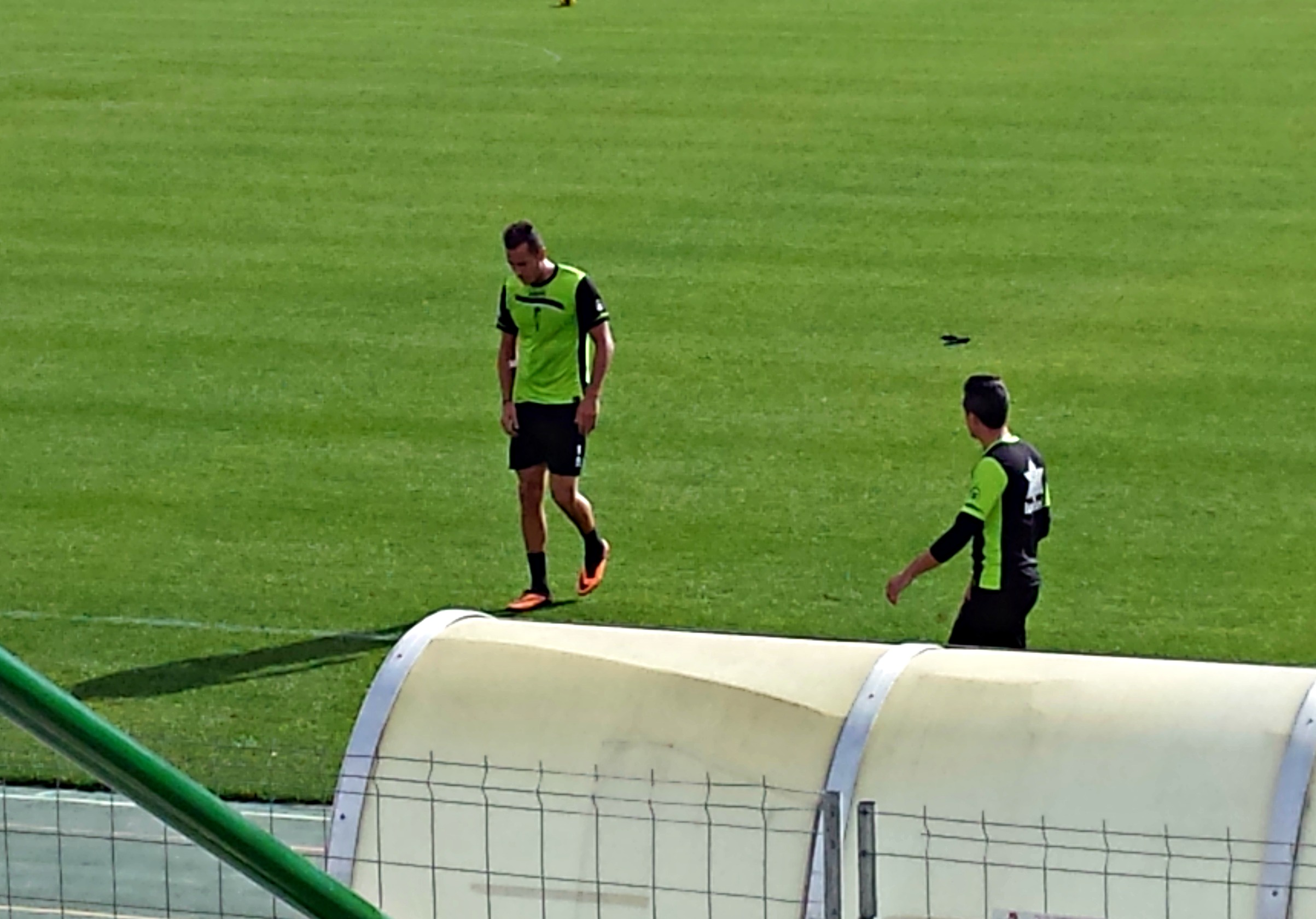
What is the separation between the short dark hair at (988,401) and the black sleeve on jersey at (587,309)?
9.28ft

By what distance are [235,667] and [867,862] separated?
241 inches

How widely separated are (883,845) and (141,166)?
1855 cm

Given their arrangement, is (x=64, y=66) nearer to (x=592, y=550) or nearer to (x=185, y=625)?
(x=185, y=625)

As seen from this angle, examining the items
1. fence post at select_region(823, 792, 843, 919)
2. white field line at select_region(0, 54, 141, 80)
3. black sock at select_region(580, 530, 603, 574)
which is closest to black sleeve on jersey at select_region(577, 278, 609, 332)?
black sock at select_region(580, 530, 603, 574)

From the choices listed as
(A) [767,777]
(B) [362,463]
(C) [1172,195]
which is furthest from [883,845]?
(C) [1172,195]

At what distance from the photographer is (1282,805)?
6.22m

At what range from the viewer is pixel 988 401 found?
9.30m

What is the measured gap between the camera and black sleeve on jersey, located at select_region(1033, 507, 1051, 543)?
31.2 feet

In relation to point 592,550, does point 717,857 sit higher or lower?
higher

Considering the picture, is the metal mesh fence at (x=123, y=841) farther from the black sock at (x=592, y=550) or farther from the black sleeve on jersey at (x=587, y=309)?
the black sleeve on jersey at (x=587, y=309)

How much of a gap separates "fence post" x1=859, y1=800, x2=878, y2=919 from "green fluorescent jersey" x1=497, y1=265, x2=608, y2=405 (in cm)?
619

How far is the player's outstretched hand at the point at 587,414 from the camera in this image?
11.8 m

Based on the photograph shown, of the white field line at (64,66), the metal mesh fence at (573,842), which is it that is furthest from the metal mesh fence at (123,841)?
the white field line at (64,66)

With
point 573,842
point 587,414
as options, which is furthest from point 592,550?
point 573,842
